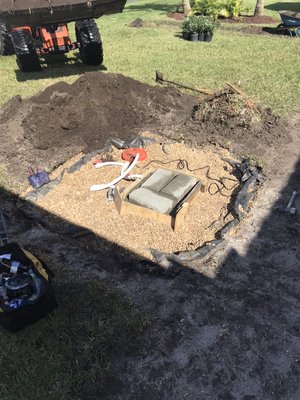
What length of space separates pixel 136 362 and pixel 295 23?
17958 mm

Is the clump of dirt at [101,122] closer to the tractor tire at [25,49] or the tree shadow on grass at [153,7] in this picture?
the tractor tire at [25,49]

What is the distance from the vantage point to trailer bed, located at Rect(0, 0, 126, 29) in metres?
9.12

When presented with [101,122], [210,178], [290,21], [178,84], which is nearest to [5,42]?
[178,84]

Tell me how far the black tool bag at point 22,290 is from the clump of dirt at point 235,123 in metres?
5.29

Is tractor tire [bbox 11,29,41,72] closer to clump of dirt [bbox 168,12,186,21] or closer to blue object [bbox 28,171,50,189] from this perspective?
blue object [bbox 28,171,50,189]

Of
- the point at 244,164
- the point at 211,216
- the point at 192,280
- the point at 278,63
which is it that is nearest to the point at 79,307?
the point at 192,280

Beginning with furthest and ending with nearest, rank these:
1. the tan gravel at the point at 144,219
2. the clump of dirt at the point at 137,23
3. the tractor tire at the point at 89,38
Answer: the clump of dirt at the point at 137,23 → the tractor tire at the point at 89,38 → the tan gravel at the point at 144,219

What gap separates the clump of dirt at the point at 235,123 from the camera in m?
8.51

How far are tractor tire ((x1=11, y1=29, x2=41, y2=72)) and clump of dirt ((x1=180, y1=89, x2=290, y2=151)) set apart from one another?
6.24 m

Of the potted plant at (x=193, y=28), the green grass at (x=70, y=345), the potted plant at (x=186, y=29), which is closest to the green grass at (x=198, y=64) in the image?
the potted plant at (x=186, y=29)

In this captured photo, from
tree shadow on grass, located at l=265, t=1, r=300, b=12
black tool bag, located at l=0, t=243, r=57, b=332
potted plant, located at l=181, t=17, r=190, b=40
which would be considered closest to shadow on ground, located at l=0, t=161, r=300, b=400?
black tool bag, located at l=0, t=243, r=57, b=332

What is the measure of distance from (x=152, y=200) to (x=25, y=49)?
830 cm

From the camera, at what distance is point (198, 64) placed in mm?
13570

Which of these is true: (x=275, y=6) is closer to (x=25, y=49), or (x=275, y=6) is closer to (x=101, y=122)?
(x=25, y=49)
